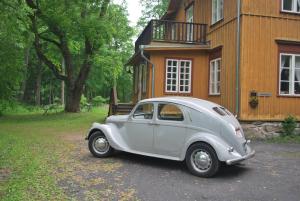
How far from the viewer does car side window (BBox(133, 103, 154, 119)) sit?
391 inches

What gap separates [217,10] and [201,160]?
11028mm

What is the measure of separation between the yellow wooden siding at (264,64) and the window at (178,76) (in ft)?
12.3

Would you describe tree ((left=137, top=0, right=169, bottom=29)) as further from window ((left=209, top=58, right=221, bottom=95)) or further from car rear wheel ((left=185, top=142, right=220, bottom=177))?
car rear wheel ((left=185, top=142, right=220, bottom=177))

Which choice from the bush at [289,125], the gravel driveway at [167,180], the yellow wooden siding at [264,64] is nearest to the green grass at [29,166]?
the gravel driveway at [167,180]

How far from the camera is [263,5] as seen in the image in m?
15.6

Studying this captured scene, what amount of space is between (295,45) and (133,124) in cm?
894

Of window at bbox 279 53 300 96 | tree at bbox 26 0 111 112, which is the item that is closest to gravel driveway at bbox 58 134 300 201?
window at bbox 279 53 300 96

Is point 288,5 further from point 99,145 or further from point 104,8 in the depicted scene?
point 104,8

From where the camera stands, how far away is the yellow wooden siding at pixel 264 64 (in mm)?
15359

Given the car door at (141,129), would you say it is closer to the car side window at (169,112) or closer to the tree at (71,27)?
the car side window at (169,112)

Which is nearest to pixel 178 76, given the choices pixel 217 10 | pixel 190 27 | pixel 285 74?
pixel 190 27

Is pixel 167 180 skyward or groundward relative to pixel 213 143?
groundward

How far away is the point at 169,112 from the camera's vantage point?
966 cm

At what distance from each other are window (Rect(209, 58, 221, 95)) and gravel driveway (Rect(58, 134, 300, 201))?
6.92 meters
